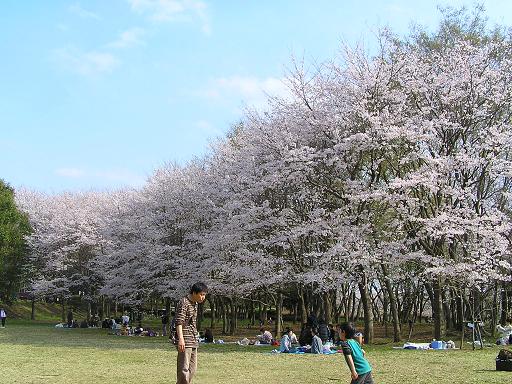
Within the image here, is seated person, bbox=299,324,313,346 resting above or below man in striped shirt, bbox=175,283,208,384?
below

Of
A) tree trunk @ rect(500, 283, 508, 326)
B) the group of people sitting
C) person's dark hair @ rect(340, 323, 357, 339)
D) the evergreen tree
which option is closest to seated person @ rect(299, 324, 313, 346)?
the group of people sitting

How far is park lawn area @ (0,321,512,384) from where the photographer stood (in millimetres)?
12930

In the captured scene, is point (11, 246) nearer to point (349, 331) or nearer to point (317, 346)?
point (317, 346)

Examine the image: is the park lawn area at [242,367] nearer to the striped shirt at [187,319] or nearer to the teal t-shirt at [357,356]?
the striped shirt at [187,319]

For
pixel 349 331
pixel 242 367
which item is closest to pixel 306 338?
pixel 242 367

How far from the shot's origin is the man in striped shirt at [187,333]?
817cm

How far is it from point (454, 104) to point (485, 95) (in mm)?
1247

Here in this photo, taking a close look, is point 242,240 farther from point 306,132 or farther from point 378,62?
point 378,62

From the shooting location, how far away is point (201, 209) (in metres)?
33.7

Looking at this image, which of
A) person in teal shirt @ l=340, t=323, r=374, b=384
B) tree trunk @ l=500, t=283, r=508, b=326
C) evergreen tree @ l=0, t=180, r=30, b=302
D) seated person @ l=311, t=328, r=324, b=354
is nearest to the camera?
person in teal shirt @ l=340, t=323, r=374, b=384

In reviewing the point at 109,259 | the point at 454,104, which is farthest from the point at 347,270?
the point at 109,259

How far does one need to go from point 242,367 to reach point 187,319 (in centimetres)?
802

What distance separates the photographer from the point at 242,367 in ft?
51.9

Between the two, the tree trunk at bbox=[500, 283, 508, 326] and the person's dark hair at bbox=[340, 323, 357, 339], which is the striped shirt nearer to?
the person's dark hair at bbox=[340, 323, 357, 339]
